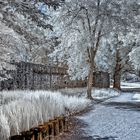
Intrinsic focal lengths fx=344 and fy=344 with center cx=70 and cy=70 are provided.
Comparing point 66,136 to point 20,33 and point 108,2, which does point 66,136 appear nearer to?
point 20,33

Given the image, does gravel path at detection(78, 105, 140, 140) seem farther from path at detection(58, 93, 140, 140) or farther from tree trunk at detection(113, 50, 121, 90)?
tree trunk at detection(113, 50, 121, 90)

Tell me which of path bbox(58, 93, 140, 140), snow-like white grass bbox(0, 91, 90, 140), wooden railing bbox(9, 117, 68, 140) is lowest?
path bbox(58, 93, 140, 140)

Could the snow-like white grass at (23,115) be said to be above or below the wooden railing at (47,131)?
above

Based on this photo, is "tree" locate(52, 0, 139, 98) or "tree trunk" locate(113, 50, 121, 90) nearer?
"tree" locate(52, 0, 139, 98)

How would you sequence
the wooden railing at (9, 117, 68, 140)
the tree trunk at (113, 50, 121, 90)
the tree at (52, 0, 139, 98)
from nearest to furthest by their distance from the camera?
the wooden railing at (9, 117, 68, 140)
the tree at (52, 0, 139, 98)
the tree trunk at (113, 50, 121, 90)

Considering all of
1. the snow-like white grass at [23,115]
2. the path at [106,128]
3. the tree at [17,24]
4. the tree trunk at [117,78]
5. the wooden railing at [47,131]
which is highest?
the tree at [17,24]

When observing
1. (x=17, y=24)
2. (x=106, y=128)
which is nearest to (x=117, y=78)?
(x=106, y=128)

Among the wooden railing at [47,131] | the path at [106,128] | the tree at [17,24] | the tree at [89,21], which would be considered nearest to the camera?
the wooden railing at [47,131]

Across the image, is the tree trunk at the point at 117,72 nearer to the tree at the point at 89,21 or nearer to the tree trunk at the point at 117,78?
the tree trunk at the point at 117,78

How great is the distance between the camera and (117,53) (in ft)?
112

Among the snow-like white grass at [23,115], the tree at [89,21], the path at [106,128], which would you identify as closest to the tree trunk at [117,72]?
the tree at [89,21]

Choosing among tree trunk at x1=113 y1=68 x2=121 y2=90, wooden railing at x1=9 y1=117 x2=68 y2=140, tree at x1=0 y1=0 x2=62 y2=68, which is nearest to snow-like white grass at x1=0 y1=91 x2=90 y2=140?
wooden railing at x1=9 y1=117 x2=68 y2=140

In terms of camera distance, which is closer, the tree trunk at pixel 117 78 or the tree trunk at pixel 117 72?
the tree trunk at pixel 117 72

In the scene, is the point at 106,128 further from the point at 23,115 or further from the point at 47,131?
the point at 23,115
